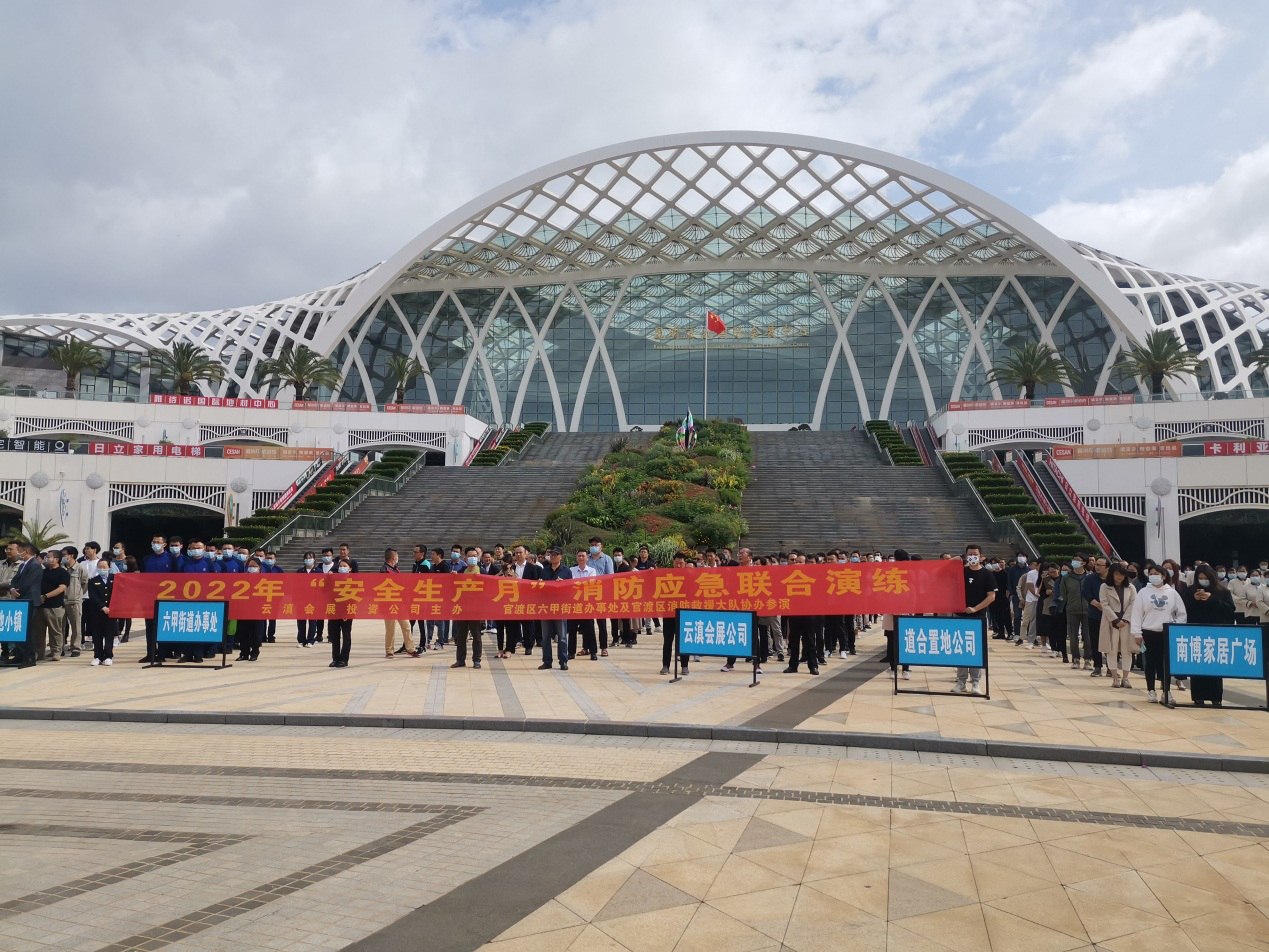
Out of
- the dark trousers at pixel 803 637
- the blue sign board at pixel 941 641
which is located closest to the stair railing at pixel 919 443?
the dark trousers at pixel 803 637

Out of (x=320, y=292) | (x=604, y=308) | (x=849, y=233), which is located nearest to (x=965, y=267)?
(x=849, y=233)

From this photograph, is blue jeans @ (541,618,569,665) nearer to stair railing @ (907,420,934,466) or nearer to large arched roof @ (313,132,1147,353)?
stair railing @ (907,420,934,466)

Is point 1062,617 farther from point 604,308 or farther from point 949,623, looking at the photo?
point 604,308

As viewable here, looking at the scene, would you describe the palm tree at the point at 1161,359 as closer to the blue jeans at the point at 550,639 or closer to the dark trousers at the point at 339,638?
the blue jeans at the point at 550,639

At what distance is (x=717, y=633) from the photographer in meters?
12.1

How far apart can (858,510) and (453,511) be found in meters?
13.3

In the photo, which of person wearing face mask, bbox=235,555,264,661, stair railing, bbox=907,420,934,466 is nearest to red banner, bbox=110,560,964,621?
person wearing face mask, bbox=235,555,264,661

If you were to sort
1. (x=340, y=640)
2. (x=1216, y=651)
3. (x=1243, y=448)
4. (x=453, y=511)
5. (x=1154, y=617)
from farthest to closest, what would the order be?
1. (x=453, y=511)
2. (x=1243, y=448)
3. (x=340, y=640)
4. (x=1154, y=617)
5. (x=1216, y=651)

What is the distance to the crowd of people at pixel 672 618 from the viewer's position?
11.4 m

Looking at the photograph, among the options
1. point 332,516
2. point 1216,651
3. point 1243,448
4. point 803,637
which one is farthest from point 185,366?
point 1216,651

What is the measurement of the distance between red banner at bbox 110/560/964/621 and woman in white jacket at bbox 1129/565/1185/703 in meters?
2.73

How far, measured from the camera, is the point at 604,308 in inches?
2397

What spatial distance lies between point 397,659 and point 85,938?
10589 millimetres

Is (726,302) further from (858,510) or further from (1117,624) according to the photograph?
(1117,624)
